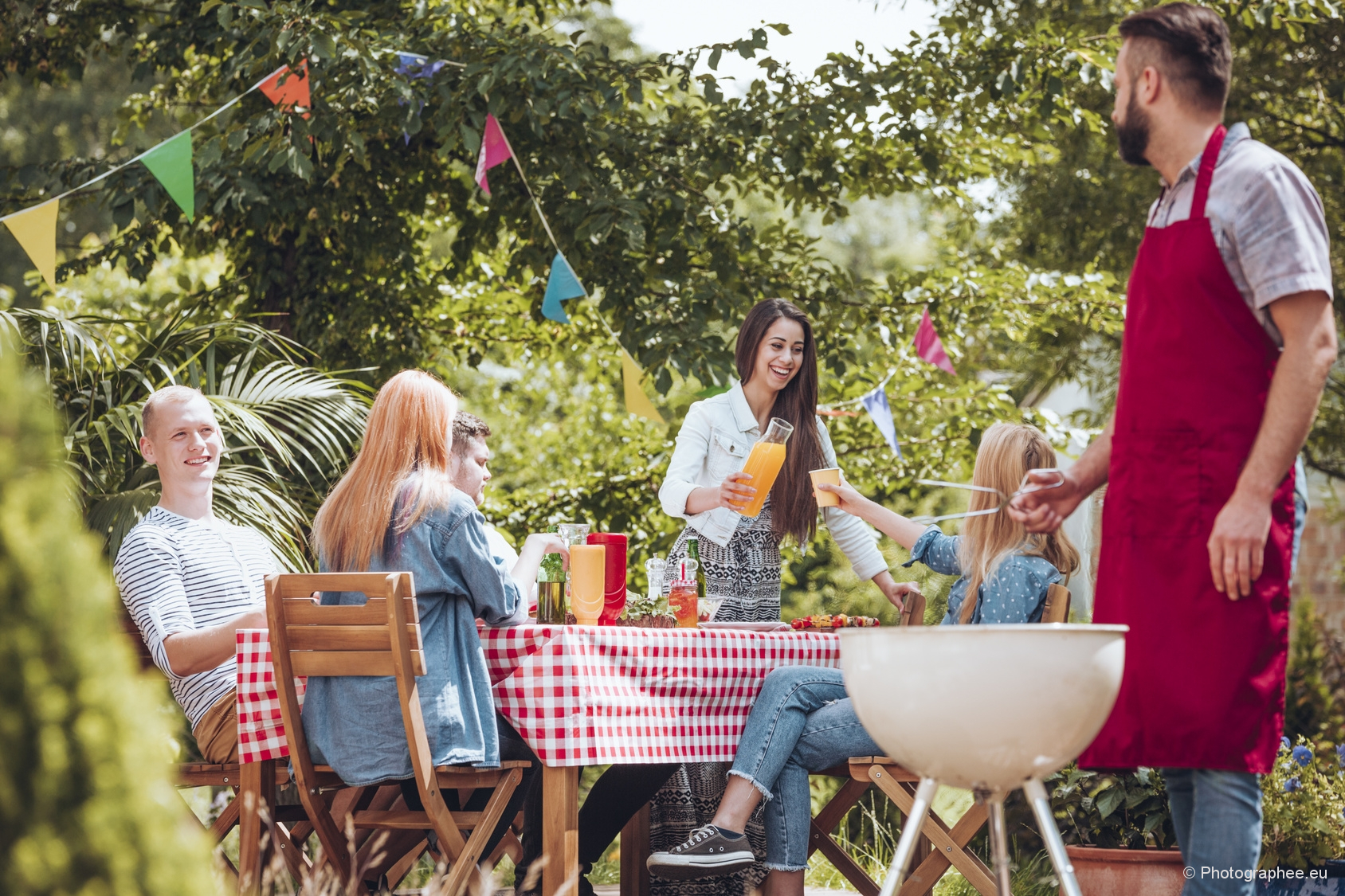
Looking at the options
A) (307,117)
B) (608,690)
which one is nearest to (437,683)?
(608,690)

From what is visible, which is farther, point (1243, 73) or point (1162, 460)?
point (1243, 73)

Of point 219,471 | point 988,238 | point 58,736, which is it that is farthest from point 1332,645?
point 58,736

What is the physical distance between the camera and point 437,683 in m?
2.53

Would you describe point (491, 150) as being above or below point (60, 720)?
above

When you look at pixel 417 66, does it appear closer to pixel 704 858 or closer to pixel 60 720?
pixel 704 858

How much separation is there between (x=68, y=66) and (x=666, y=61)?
2.82m

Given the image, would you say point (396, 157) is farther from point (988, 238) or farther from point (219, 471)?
point (988, 238)

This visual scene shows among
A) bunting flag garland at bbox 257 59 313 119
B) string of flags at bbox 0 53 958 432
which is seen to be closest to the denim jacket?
string of flags at bbox 0 53 958 432

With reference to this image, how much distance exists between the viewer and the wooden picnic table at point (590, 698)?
2520 mm

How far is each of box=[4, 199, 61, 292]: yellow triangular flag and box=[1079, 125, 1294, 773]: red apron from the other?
11.5ft

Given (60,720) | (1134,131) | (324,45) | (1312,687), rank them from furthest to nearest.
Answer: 1. (1312,687)
2. (324,45)
3. (1134,131)
4. (60,720)

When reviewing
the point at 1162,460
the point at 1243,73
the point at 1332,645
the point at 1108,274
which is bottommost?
the point at 1332,645

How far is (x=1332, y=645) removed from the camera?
8219mm

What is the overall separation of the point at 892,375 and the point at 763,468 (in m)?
2.85
